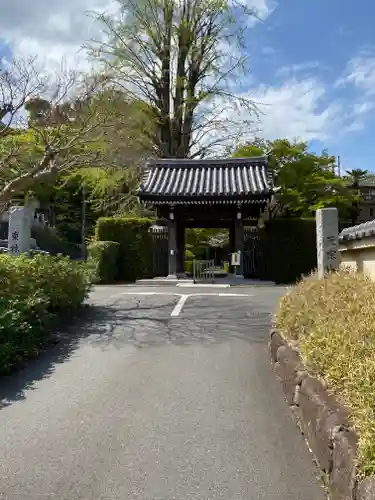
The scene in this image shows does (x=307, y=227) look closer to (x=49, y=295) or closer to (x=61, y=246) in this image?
(x=49, y=295)

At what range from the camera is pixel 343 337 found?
153 inches

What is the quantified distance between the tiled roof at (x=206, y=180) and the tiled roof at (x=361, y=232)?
29.2ft

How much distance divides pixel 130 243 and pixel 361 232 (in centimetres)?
1316

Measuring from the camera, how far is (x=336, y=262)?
8.90 metres

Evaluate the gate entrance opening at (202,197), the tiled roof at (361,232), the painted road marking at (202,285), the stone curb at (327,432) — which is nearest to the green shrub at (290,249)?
the gate entrance opening at (202,197)

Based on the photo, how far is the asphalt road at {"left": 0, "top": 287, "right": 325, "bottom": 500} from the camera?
3.14 meters

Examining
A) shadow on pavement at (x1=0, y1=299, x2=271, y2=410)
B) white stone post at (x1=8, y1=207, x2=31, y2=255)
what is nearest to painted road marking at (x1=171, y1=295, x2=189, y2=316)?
shadow on pavement at (x1=0, y1=299, x2=271, y2=410)

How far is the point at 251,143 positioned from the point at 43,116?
1619 cm

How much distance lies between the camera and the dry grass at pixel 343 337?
2.72 metres

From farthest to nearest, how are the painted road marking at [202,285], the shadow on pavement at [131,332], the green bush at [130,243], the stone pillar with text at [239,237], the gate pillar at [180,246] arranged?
the green bush at [130,243], the gate pillar at [180,246], the stone pillar with text at [239,237], the painted road marking at [202,285], the shadow on pavement at [131,332]

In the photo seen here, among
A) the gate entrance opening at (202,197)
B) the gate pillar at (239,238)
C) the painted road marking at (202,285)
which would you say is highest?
the gate entrance opening at (202,197)

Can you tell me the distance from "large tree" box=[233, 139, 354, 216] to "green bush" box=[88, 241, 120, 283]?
8.58 meters

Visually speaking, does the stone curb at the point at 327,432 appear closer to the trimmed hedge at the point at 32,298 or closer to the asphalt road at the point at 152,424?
the asphalt road at the point at 152,424

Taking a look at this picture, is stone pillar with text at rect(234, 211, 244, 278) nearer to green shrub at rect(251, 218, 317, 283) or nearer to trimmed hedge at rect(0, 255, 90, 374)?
green shrub at rect(251, 218, 317, 283)
